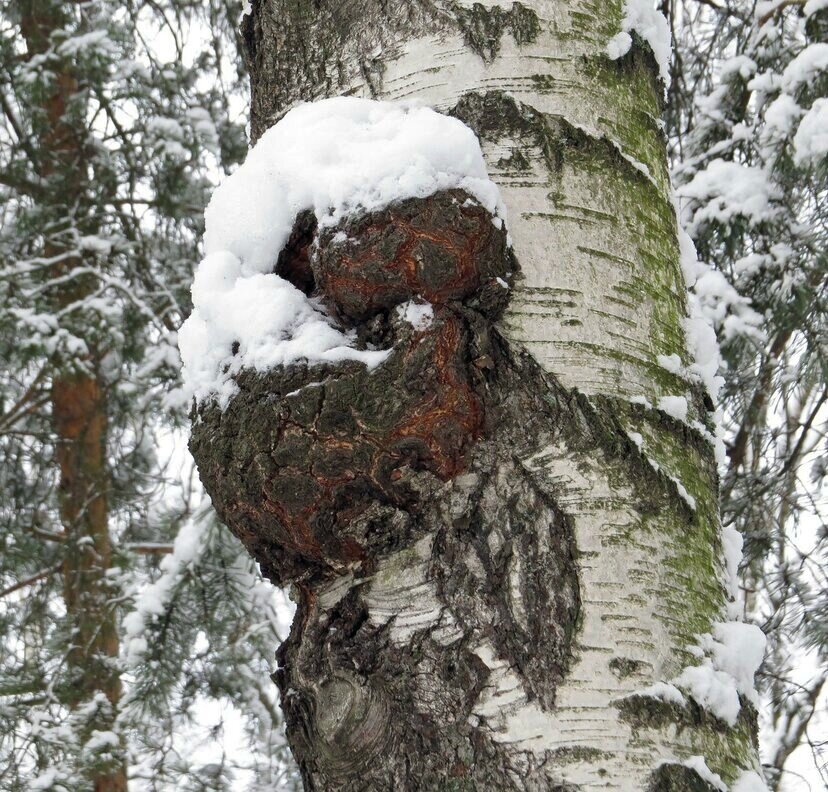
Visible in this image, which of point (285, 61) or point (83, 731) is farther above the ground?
point (285, 61)

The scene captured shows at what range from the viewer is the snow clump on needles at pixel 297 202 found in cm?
83

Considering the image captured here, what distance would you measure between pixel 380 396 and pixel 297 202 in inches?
9.0

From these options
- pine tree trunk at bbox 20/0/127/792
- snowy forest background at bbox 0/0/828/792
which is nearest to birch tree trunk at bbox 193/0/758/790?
snowy forest background at bbox 0/0/828/792

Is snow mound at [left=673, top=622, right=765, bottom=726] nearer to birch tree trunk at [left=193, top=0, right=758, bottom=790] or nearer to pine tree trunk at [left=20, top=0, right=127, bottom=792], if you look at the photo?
birch tree trunk at [left=193, top=0, right=758, bottom=790]

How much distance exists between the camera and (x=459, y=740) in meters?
0.76

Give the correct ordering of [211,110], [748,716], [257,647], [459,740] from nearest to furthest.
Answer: [459,740]
[748,716]
[257,647]
[211,110]

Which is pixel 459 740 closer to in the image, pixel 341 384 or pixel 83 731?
pixel 341 384

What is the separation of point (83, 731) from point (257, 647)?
64 centimetres

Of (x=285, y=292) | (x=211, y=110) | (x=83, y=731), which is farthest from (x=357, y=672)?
(x=211, y=110)

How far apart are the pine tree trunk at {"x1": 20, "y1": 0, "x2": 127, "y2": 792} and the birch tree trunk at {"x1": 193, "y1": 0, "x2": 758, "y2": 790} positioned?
2.46 meters

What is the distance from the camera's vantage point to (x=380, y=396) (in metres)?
0.81

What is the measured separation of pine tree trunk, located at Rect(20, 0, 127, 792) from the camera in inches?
129

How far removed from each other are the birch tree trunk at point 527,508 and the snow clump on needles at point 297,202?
0.16 feet

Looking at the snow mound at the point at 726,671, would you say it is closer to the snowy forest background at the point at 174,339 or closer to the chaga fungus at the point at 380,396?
the chaga fungus at the point at 380,396
